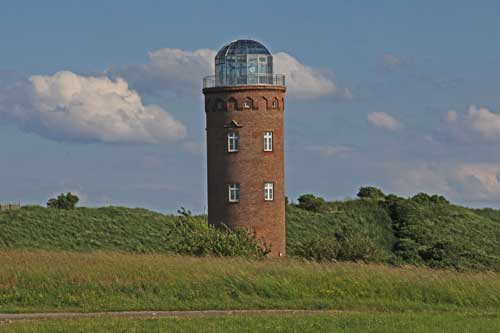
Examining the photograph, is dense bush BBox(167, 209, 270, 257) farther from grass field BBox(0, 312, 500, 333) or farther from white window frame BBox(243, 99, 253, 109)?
grass field BBox(0, 312, 500, 333)

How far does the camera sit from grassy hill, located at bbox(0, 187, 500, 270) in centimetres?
5554

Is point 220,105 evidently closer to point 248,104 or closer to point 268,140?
Answer: point 248,104

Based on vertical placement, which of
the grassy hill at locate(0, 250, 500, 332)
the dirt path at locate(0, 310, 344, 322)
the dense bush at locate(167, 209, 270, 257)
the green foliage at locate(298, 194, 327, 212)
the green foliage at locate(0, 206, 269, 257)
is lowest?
the dirt path at locate(0, 310, 344, 322)

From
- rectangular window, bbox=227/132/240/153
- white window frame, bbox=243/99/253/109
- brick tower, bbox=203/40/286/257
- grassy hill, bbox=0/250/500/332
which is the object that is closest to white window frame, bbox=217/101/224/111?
brick tower, bbox=203/40/286/257

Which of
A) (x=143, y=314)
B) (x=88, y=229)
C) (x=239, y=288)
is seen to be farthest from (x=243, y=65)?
(x=143, y=314)

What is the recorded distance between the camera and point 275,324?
21.2 meters

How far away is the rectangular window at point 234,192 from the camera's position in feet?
154

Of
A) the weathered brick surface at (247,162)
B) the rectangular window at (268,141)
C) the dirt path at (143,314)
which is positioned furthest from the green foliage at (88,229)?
the dirt path at (143,314)

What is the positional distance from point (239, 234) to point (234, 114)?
267 inches

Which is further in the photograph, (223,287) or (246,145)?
(246,145)

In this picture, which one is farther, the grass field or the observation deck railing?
the observation deck railing

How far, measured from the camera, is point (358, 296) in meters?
27.6

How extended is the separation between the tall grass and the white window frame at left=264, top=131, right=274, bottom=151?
17.7 meters

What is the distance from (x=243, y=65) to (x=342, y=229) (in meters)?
10.6
